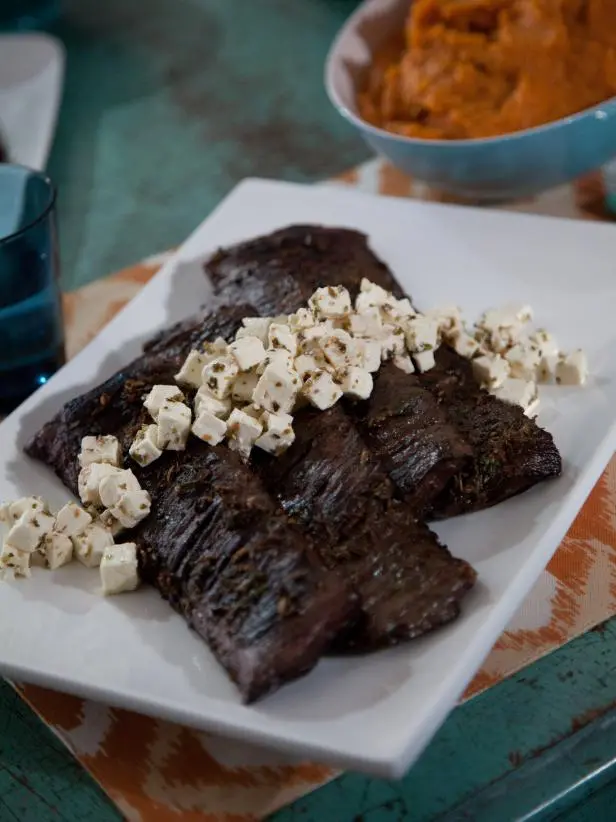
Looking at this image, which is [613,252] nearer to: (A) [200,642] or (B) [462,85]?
(B) [462,85]

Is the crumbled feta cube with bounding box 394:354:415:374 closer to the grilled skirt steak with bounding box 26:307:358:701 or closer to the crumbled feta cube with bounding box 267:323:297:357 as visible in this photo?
the crumbled feta cube with bounding box 267:323:297:357

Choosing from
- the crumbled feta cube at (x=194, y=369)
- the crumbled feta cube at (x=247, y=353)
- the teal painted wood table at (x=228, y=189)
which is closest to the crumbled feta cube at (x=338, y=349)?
the crumbled feta cube at (x=247, y=353)

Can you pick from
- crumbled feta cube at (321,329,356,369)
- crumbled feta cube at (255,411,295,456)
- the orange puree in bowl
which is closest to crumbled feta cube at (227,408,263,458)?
crumbled feta cube at (255,411,295,456)

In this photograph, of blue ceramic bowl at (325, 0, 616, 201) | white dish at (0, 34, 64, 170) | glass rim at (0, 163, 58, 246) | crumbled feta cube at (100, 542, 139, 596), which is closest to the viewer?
crumbled feta cube at (100, 542, 139, 596)

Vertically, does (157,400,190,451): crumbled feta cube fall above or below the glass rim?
below

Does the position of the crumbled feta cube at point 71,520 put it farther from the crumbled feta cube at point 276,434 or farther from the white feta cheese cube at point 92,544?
the crumbled feta cube at point 276,434

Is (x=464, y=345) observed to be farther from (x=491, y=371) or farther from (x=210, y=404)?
(x=210, y=404)

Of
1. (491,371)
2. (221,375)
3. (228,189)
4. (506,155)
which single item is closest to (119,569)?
(221,375)
